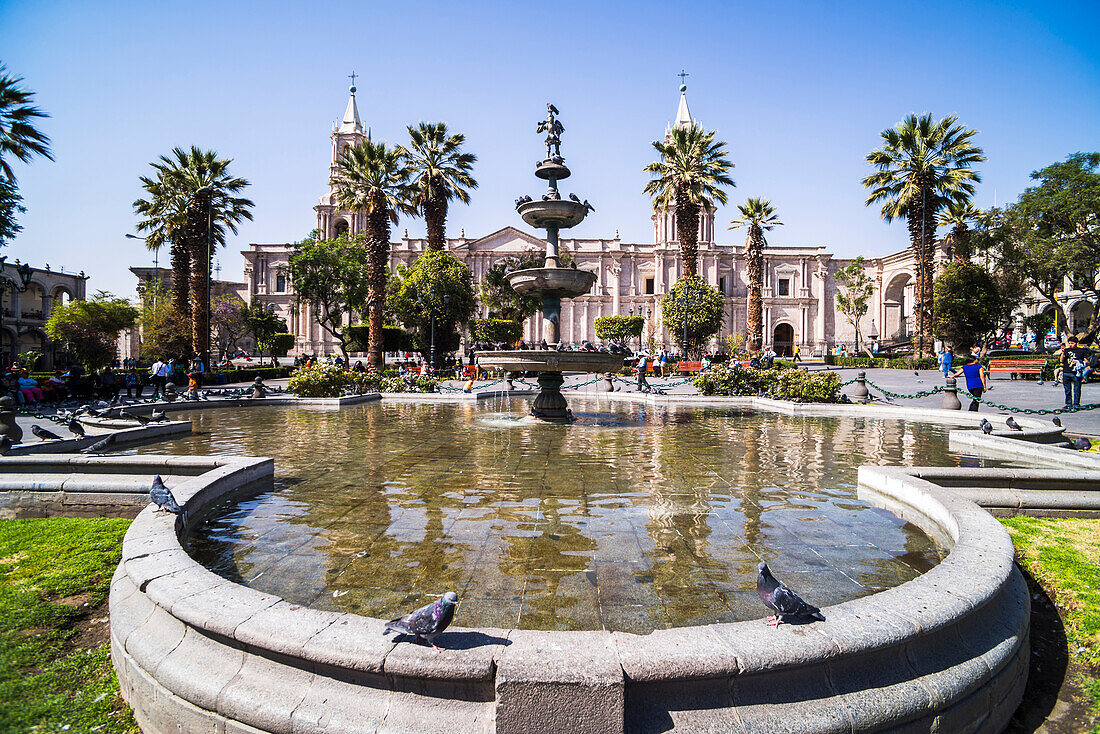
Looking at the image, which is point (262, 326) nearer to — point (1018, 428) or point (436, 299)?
point (436, 299)

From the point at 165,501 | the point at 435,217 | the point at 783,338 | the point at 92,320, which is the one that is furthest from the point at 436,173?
the point at 783,338

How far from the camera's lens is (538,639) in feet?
7.74

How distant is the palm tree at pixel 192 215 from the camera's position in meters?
25.5

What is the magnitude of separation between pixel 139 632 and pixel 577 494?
358 cm

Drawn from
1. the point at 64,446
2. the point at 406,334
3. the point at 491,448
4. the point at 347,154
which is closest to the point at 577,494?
the point at 491,448

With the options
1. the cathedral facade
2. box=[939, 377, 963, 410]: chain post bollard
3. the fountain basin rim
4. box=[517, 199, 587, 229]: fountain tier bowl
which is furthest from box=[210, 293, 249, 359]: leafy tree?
the fountain basin rim

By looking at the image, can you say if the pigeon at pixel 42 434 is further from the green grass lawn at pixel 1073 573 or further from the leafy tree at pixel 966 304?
the leafy tree at pixel 966 304

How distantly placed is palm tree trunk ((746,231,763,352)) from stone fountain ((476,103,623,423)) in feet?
84.6

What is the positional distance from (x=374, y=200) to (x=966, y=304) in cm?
2987

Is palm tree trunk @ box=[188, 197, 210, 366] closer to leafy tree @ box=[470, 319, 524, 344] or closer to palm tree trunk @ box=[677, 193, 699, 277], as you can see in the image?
leafy tree @ box=[470, 319, 524, 344]

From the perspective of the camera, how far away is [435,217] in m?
34.2

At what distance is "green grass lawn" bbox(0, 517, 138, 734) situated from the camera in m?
2.60

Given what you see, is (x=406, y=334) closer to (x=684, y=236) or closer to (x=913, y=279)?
(x=684, y=236)

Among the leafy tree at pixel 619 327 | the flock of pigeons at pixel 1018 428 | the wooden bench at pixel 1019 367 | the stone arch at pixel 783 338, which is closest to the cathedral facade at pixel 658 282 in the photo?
the stone arch at pixel 783 338
